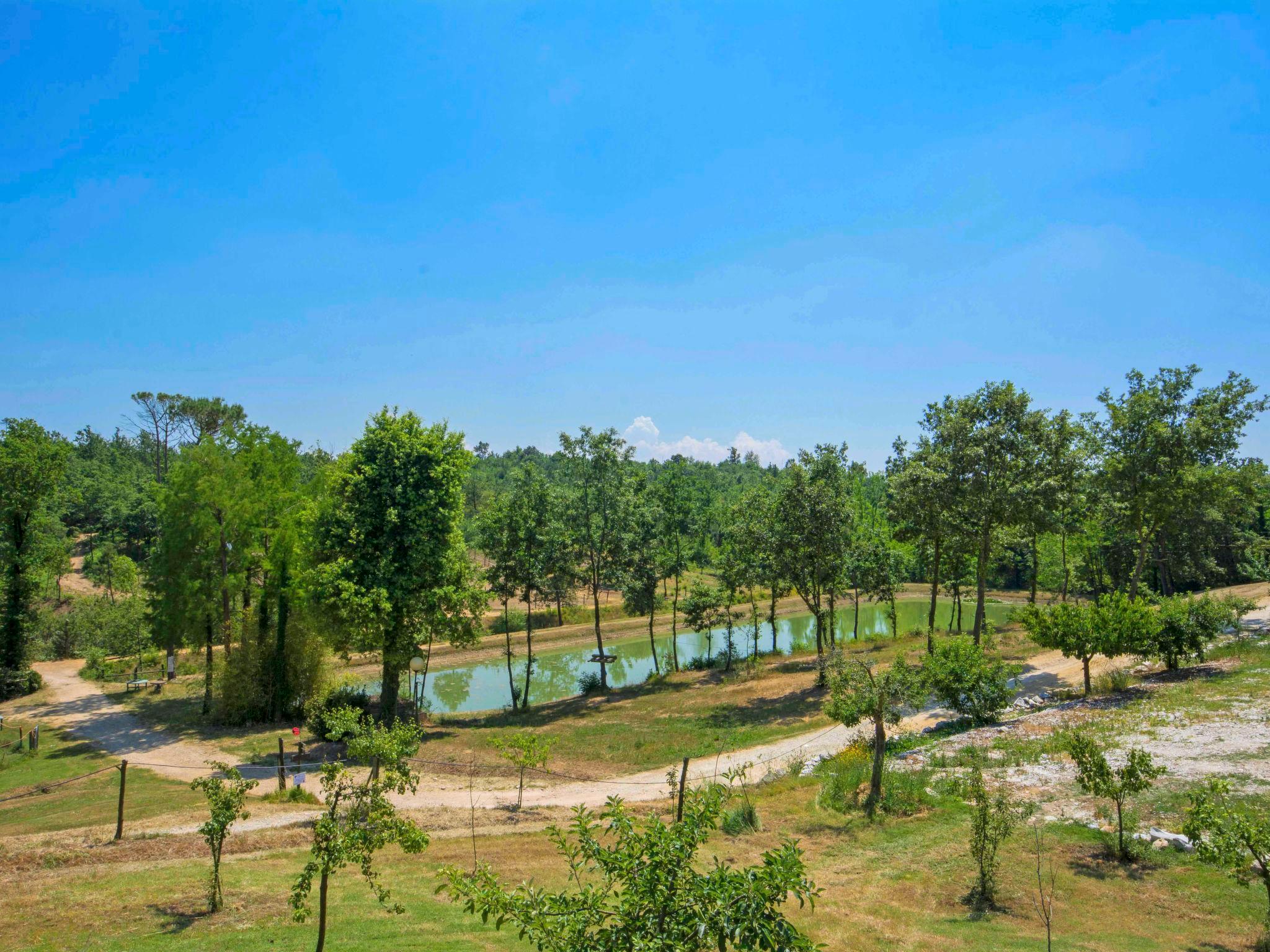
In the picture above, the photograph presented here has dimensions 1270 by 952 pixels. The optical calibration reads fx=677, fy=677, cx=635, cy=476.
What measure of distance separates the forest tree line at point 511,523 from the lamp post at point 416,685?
1.21 ft

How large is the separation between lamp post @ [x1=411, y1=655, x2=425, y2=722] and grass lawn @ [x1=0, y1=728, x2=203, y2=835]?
7.59m

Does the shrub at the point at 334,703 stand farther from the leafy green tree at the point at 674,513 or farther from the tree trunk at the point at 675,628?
the leafy green tree at the point at 674,513

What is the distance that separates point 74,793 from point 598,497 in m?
21.1

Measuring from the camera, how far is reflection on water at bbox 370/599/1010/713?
1522 inches

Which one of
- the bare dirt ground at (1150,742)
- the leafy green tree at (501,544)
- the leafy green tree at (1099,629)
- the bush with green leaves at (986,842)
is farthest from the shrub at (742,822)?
the leafy green tree at (501,544)

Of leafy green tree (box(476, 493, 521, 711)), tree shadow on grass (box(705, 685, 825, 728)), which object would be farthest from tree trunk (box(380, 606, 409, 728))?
tree shadow on grass (box(705, 685, 825, 728))

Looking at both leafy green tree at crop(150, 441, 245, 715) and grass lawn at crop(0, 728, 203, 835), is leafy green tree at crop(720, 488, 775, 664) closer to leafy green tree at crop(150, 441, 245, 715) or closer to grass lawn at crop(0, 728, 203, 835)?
grass lawn at crop(0, 728, 203, 835)

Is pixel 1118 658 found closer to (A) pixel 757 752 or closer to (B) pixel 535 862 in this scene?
(A) pixel 757 752

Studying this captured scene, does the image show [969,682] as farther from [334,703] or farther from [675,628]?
[675,628]

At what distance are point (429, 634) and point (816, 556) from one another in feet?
52.3

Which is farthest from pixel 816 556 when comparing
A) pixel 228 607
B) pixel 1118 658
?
pixel 228 607

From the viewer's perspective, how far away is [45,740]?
24.2 meters

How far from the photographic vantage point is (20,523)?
107 ft

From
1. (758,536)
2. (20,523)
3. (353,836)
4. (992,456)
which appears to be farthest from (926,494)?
(20,523)
